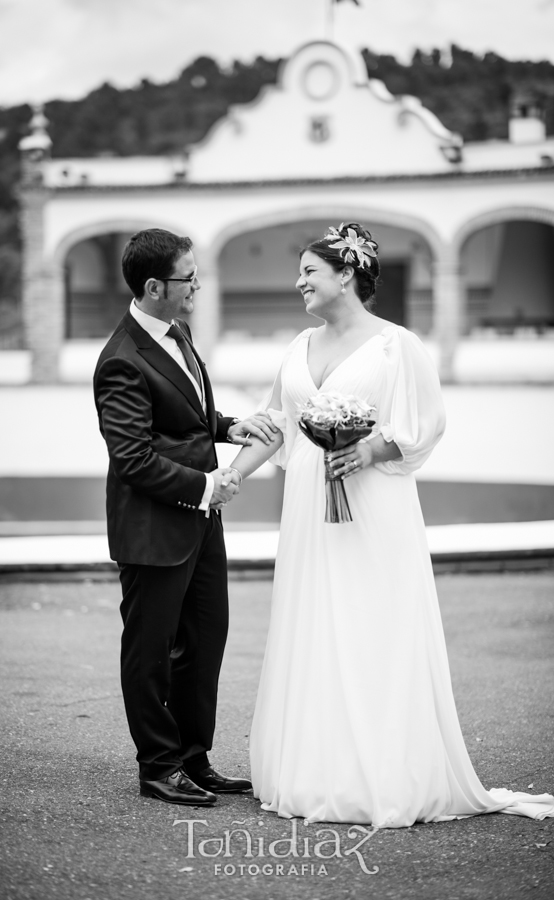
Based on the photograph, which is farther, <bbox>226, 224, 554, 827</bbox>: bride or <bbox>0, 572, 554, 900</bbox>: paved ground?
<bbox>226, 224, 554, 827</bbox>: bride

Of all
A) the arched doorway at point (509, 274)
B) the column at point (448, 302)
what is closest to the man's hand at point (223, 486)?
the column at point (448, 302)

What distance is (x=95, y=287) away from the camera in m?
26.9

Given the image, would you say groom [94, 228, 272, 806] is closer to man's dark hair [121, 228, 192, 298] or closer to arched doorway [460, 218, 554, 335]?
man's dark hair [121, 228, 192, 298]

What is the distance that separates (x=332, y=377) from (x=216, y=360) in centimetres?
1887

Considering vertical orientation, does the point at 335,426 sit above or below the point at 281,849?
above

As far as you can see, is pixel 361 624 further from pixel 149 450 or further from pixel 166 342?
pixel 166 342

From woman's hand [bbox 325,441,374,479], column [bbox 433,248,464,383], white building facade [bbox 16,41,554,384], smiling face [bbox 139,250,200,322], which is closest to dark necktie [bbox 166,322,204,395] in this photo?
smiling face [bbox 139,250,200,322]

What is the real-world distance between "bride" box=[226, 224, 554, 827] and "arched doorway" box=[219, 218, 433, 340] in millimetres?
21299

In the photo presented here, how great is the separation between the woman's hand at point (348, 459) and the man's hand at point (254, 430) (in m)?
0.49

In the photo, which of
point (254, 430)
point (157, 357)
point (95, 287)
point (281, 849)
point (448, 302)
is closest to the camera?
point (281, 849)

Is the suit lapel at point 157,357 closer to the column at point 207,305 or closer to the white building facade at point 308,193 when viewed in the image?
the white building facade at point 308,193

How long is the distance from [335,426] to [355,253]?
763 millimetres

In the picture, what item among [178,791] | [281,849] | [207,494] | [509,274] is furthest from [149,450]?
[509,274]

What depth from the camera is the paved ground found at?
336 centimetres
